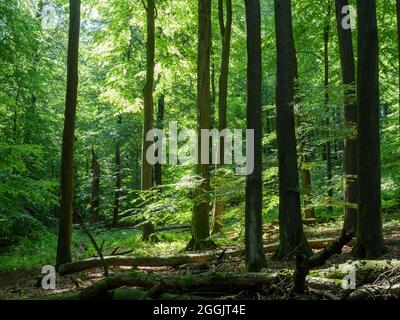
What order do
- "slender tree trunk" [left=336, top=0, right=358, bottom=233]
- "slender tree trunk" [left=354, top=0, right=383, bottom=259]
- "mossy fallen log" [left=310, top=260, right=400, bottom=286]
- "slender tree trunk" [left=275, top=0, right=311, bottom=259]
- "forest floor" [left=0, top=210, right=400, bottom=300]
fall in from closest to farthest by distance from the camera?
"mossy fallen log" [left=310, top=260, right=400, bottom=286]
"slender tree trunk" [left=354, top=0, right=383, bottom=259]
"forest floor" [left=0, top=210, right=400, bottom=300]
"slender tree trunk" [left=275, top=0, right=311, bottom=259]
"slender tree trunk" [left=336, top=0, right=358, bottom=233]

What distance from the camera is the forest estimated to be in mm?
6082

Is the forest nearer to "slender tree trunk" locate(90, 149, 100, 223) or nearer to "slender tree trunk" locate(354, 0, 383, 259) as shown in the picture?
"slender tree trunk" locate(354, 0, 383, 259)

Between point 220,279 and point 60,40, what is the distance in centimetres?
2313

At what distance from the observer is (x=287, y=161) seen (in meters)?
9.07

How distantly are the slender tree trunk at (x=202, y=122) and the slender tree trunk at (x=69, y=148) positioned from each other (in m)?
3.27

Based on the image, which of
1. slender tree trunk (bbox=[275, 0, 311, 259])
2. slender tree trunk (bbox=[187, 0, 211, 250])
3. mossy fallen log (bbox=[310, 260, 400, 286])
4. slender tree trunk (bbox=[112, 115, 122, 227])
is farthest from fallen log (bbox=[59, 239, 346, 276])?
slender tree trunk (bbox=[112, 115, 122, 227])

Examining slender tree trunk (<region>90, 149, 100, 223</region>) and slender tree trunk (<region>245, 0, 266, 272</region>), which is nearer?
slender tree trunk (<region>245, 0, 266, 272</region>)

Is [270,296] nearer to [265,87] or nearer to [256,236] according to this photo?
[256,236]

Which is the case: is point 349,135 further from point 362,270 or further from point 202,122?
point 362,270

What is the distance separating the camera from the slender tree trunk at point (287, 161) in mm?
9062

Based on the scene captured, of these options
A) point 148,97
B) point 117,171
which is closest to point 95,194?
point 117,171

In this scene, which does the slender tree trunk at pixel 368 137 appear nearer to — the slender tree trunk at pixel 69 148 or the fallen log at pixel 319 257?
the fallen log at pixel 319 257

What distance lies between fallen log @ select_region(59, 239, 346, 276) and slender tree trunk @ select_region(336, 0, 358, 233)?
3.54 ft
